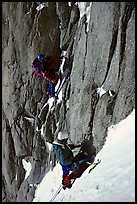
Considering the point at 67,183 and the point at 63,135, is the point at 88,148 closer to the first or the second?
the point at 67,183

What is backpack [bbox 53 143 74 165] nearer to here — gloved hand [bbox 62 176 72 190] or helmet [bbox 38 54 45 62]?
gloved hand [bbox 62 176 72 190]

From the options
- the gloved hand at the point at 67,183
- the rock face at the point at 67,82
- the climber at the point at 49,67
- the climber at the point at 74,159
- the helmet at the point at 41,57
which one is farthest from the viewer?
the climber at the point at 49,67

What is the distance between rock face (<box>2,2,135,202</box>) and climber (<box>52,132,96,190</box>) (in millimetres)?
432

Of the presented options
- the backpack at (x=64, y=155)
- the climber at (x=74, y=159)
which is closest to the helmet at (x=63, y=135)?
the climber at (x=74, y=159)

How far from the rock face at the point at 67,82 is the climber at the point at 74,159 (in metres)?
0.43

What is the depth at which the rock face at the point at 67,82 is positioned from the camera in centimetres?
955

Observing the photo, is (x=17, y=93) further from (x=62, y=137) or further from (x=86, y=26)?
(x=86, y=26)

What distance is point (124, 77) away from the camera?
923 centimetres

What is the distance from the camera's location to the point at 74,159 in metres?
11.4

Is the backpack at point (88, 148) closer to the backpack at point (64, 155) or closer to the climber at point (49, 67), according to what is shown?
the backpack at point (64, 155)

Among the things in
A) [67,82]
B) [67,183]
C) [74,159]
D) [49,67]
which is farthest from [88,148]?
[49,67]

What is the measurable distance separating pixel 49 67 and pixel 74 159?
4466 mm

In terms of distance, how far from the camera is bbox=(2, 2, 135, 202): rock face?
9.55 metres

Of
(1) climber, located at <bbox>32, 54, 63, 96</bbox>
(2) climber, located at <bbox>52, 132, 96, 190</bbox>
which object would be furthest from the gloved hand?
(1) climber, located at <bbox>32, 54, 63, 96</bbox>
